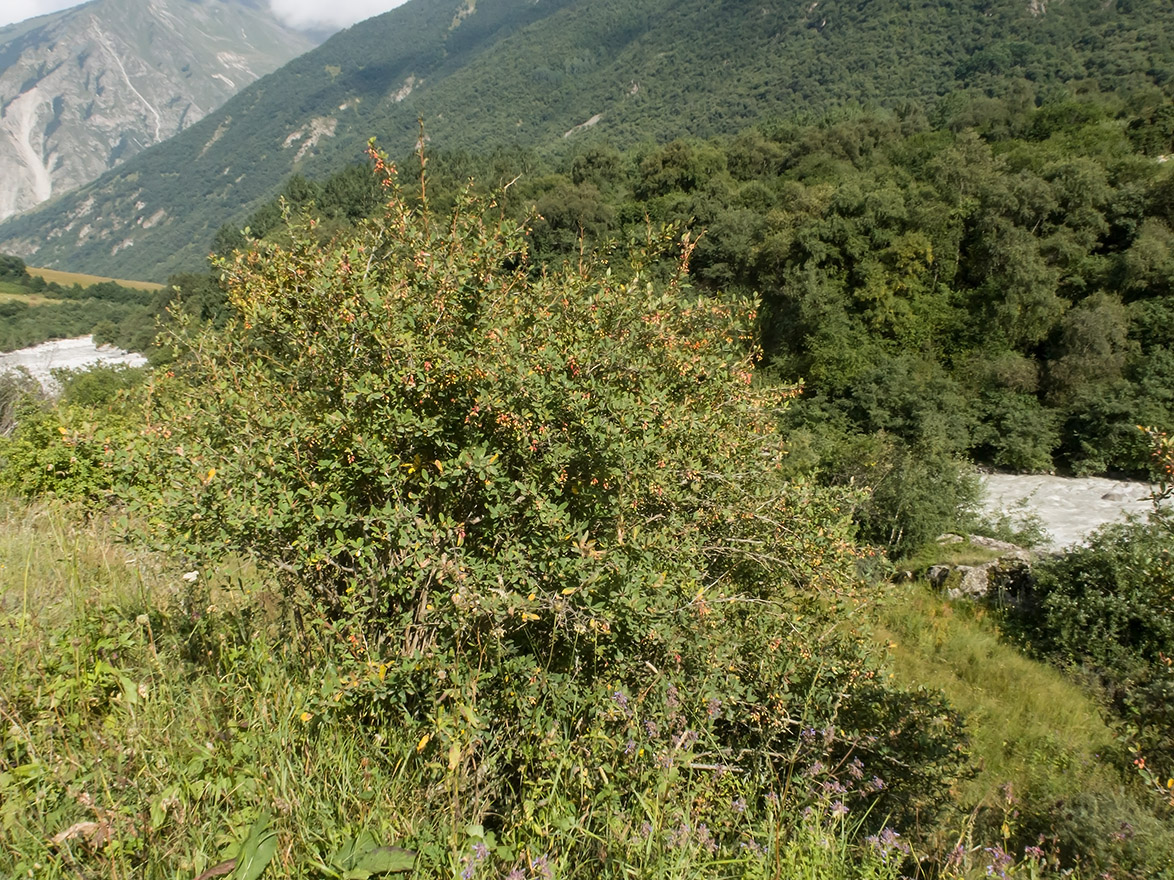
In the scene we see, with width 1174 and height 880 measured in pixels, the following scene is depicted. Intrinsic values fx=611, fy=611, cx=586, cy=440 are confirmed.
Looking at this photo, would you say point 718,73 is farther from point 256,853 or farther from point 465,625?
point 256,853

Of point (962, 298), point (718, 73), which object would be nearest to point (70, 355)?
point (962, 298)

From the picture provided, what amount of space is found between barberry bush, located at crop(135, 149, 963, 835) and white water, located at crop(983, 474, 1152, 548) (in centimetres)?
1694

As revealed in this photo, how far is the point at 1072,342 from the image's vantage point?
25078 millimetres

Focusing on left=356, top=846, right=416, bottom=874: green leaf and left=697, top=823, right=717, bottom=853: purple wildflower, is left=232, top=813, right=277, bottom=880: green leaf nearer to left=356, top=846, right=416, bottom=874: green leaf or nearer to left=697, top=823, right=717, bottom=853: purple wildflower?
left=356, top=846, right=416, bottom=874: green leaf

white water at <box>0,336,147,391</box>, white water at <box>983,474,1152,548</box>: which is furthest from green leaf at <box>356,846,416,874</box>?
white water at <box>0,336,147,391</box>

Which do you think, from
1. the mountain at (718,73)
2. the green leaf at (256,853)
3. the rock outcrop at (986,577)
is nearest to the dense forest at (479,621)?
the green leaf at (256,853)

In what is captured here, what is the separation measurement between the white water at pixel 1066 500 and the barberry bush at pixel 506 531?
55.6 feet

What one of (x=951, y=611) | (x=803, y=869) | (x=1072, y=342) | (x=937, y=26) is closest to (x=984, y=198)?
(x=1072, y=342)

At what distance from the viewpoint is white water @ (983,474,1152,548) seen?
1808 centimetres

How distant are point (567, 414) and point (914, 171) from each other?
1723 inches

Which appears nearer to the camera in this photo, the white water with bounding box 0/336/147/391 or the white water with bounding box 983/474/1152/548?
the white water with bounding box 983/474/1152/548

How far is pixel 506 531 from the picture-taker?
8.77 feet

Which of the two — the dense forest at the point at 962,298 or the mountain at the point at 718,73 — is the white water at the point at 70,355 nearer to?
the dense forest at the point at 962,298

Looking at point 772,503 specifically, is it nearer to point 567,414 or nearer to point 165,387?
point 567,414
